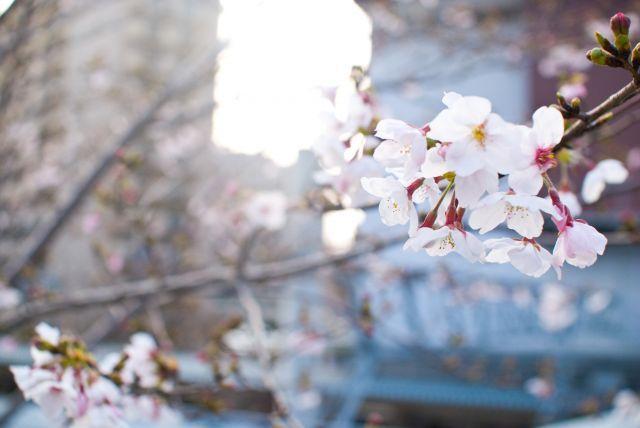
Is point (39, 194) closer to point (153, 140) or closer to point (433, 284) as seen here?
point (153, 140)

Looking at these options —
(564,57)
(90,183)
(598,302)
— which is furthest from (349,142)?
(598,302)

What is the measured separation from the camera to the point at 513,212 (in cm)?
66

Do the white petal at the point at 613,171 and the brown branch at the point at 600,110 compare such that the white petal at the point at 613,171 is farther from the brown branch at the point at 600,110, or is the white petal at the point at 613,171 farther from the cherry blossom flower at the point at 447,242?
the cherry blossom flower at the point at 447,242

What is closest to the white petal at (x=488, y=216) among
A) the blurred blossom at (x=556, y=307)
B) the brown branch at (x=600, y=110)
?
the brown branch at (x=600, y=110)

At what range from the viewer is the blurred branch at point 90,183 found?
214 cm

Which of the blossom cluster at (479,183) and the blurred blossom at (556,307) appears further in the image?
the blurred blossom at (556,307)

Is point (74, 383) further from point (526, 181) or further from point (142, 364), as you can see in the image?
point (526, 181)

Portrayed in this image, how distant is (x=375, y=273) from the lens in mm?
3695

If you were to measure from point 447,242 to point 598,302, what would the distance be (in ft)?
17.8

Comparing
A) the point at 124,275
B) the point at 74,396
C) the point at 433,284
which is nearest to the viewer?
the point at 74,396


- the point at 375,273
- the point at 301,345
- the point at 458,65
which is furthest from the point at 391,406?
Answer: the point at 458,65

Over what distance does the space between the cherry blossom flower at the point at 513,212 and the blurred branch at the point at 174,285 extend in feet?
3.03

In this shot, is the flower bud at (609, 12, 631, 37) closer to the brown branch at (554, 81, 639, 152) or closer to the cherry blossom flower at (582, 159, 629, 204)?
the brown branch at (554, 81, 639, 152)

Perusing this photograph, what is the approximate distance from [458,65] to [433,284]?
1.64m
